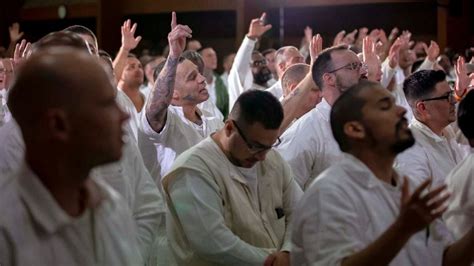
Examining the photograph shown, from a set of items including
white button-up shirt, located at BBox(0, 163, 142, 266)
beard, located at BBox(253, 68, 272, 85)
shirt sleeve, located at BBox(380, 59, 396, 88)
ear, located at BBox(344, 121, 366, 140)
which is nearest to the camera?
white button-up shirt, located at BBox(0, 163, 142, 266)

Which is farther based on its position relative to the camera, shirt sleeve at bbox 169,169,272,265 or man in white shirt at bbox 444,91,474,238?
shirt sleeve at bbox 169,169,272,265

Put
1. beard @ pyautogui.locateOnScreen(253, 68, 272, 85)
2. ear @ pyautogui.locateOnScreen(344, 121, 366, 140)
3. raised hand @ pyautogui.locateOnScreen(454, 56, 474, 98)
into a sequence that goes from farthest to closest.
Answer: beard @ pyautogui.locateOnScreen(253, 68, 272, 85) → raised hand @ pyautogui.locateOnScreen(454, 56, 474, 98) → ear @ pyautogui.locateOnScreen(344, 121, 366, 140)

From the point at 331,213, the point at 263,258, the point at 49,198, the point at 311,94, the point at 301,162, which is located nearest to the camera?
the point at 49,198

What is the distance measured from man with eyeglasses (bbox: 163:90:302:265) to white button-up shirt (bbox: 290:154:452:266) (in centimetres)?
59

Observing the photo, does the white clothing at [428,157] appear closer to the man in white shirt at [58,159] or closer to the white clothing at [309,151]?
the white clothing at [309,151]

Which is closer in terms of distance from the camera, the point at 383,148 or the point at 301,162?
the point at 383,148

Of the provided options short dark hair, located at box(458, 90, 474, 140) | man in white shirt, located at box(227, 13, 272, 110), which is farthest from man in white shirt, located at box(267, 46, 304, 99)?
short dark hair, located at box(458, 90, 474, 140)

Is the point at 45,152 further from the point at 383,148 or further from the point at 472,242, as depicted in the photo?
the point at 472,242

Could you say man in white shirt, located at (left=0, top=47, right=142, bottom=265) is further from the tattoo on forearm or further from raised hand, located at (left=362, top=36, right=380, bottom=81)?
raised hand, located at (left=362, top=36, right=380, bottom=81)

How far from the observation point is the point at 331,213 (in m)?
2.12

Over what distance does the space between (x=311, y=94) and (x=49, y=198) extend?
257cm

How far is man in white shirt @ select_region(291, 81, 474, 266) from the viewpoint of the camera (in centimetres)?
211

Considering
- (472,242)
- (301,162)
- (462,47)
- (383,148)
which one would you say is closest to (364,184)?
(383,148)

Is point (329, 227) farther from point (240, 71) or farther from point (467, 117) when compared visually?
point (240, 71)
